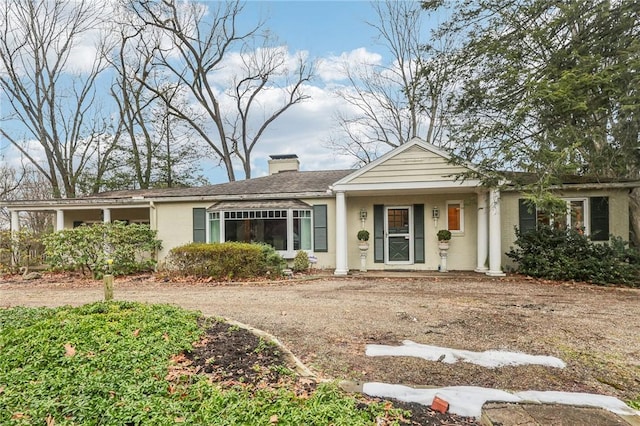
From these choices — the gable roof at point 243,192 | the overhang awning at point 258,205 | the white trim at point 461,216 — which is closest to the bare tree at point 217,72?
the gable roof at point 243,192

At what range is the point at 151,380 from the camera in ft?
8.95

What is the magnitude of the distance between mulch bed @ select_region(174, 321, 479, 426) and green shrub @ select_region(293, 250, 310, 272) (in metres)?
6.06

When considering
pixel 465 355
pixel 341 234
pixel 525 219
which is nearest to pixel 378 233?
pixel 341 234

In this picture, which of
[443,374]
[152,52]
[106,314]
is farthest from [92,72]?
[443,374]

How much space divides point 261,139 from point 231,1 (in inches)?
320

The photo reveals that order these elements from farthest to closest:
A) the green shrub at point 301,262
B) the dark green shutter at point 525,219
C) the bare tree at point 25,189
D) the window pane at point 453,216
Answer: the bare tree at point 25,189
the window pane at point 453,216
the green shrub at point 301,262
the dark green shutter at point 525,219

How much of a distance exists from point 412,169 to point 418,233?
7.41ft

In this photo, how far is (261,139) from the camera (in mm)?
21859

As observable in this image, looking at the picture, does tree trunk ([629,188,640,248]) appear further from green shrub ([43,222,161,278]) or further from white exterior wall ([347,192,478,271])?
green shrub ([43,222,161,278])

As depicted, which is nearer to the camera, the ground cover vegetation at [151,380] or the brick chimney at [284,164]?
the ground cover vegetation at [151,380]

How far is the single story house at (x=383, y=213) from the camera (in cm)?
897

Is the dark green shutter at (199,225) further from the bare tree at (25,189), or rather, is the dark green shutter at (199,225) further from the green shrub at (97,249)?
the bare tree at (25,189)

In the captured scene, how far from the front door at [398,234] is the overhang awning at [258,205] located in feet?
8.85

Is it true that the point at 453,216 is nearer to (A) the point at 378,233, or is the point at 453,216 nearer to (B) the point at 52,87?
(A) the point at 378,233
